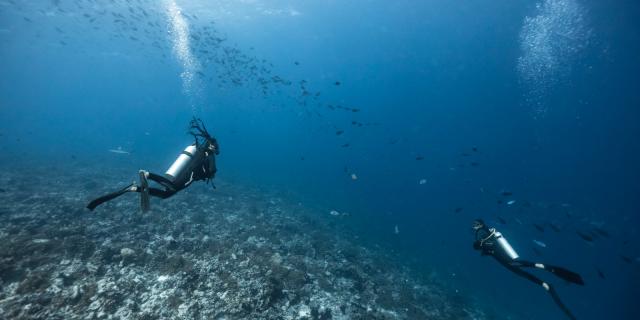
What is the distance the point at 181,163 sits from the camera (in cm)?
777

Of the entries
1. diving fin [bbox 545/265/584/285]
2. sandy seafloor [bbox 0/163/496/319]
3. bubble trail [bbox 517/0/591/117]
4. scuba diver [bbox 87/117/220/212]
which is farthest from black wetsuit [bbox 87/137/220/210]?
bubble trail [bbox 517/0/591/117]

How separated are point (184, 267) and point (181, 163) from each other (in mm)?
4454

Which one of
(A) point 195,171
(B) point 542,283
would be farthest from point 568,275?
(A) point 195,171

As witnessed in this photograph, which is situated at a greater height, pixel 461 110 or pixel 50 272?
pixel 461 110

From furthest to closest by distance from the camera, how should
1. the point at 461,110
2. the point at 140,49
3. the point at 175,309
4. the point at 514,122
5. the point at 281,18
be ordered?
1. the point at 461,110
2. the point at 514,122
3. the point at 140,49
4. the point at 281,18
5. the point at 175,309

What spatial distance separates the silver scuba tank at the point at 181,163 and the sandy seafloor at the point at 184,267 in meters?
3.85

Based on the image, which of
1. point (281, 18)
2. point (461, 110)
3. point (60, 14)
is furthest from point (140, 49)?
point (461, 110)

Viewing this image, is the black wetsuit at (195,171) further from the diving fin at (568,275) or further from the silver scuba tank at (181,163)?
the diving fin at (568,275)

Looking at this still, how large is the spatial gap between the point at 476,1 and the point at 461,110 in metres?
69.8

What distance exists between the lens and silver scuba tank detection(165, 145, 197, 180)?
7.55 meters

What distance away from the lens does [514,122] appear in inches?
3300

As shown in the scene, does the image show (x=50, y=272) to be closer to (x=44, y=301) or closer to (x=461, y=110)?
(x=44, y=301)

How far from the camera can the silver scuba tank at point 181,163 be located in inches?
297

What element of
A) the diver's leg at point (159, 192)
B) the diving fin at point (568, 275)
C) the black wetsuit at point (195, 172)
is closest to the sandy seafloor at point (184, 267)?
the diver's leg at point (159, 192)
